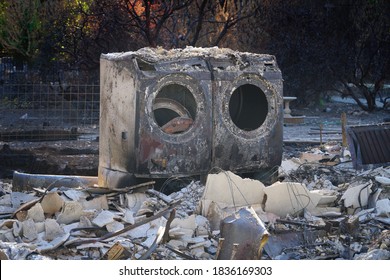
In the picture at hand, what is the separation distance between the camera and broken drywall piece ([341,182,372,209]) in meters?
8.60

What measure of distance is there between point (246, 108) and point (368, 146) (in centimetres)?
165

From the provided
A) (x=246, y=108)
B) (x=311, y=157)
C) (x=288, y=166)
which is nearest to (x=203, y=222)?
(x=246, y=108)

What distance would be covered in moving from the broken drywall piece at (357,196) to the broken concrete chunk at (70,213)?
2.76m

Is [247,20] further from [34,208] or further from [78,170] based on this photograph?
[34,208]

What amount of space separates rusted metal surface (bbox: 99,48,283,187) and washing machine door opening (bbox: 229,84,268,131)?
33 mm

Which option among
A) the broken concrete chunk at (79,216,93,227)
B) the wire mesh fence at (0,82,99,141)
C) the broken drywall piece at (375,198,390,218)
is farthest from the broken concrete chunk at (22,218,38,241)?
the wire mesh fence at (0,82,99,141)

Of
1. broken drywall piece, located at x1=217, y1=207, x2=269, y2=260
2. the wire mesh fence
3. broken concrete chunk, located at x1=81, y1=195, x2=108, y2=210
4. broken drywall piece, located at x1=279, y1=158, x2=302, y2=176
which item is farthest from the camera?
the wire mesh fence

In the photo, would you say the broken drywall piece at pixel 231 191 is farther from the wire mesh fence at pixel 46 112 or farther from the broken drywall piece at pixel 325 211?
the wire mesh fence at pixel 46 112

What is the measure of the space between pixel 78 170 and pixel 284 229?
5.69 m

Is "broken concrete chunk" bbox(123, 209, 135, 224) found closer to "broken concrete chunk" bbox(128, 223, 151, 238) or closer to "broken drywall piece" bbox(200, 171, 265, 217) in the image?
"broken concrete chunk" bbox(128, 223, 151, 238)

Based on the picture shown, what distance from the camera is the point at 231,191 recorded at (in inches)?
332

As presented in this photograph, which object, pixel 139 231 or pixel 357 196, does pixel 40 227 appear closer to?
pixel 139 231

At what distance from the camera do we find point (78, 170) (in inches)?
505
